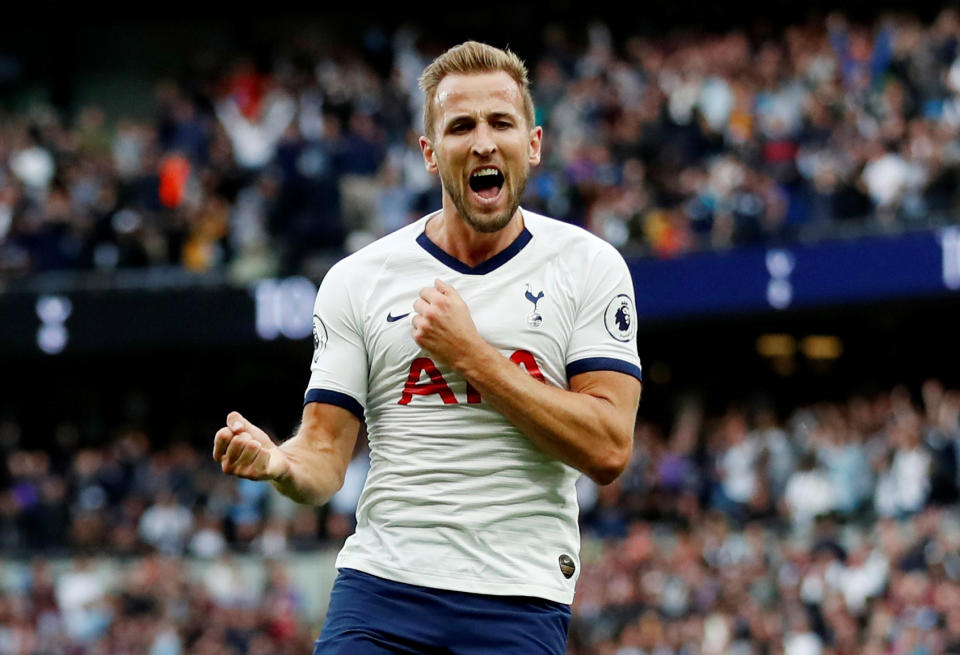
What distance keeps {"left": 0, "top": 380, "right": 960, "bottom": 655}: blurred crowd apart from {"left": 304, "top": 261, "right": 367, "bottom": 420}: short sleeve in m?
9.35

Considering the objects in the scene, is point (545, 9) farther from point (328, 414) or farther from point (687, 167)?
point (328, 414)

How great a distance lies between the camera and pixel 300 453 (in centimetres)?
443

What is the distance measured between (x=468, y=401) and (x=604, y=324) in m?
0.42

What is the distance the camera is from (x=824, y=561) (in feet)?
47.1

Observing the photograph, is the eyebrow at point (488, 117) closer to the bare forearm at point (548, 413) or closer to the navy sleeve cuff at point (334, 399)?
the bare forearm at point (548, 413)

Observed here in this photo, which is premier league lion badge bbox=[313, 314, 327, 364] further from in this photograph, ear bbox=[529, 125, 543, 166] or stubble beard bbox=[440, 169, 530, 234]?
ear bbox=[529, 125, 543, 166]

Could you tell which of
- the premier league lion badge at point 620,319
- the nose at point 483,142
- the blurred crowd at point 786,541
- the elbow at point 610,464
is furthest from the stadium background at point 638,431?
the nose at point 483,142

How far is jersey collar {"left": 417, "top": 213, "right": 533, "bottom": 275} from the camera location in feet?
14.8

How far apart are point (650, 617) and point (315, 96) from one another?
32.7 ft

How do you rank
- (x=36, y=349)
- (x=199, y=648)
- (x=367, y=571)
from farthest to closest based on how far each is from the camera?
(x=36, y=349) → (x=199, y=648) → (x=367, y=571)

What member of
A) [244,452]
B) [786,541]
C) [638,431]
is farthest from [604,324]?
[638,431]

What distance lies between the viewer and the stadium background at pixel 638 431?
47.9 ft

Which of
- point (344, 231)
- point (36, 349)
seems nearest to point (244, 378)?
point (36, 349)

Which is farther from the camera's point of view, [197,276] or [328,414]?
[197,276]
